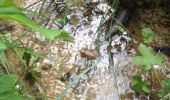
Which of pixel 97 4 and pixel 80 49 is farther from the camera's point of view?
pixel 97 4

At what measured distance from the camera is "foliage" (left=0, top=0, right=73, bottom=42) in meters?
0.94

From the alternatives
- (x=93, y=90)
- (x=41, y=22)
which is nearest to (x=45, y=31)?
(x=93, y=90)

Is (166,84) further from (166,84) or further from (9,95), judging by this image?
(9,95)

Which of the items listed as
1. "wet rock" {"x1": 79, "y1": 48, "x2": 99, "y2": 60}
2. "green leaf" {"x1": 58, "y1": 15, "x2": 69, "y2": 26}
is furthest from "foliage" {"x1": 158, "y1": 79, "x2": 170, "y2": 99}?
"green leaf" {"x1": 58, "y1": 15, "x2": 69, "y2": 26}

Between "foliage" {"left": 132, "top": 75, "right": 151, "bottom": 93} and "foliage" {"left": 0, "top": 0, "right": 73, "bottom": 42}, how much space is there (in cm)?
102

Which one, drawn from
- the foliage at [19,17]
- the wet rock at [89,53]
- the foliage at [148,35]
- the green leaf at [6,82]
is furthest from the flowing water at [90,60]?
the foliage at [19,17]

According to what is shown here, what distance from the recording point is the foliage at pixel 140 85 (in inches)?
76.9

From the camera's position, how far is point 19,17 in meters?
0.97

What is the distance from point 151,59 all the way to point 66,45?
1.85 feet

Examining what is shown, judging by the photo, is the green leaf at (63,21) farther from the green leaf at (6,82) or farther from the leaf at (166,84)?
the green leaf at (6,82)

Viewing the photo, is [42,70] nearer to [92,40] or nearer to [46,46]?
[46,46]

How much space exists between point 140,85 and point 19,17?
3.74ft

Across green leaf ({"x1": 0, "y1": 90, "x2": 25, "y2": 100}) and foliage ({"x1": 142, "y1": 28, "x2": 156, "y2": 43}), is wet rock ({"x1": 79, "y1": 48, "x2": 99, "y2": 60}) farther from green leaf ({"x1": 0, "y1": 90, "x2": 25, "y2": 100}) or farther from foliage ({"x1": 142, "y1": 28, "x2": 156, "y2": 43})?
green leaf ({"x1": 0, "y1": 90, "x2": 25, "y2": 100})

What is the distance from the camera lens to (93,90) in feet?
6.56
